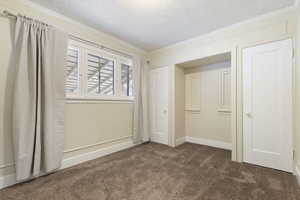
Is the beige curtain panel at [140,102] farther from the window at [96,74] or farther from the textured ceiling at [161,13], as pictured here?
the textured ceiling at [161,13]

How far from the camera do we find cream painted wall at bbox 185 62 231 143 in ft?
10.4

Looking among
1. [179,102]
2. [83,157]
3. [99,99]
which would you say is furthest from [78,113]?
[179,102]

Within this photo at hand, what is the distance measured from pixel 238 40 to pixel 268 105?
1201mm

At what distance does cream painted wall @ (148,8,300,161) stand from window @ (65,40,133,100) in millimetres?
1354

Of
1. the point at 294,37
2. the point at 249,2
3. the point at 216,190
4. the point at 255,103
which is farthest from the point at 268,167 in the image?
the point at 249,2

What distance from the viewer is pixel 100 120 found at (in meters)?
2.73

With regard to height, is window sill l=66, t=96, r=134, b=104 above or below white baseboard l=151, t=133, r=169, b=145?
above

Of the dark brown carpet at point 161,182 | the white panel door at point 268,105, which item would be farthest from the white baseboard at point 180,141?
the white panel door at point 268,105

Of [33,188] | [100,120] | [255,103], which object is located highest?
[255,103]

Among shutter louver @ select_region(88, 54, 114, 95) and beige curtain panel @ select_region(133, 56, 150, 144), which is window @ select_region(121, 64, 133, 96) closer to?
beige curtain panel @ select_region(133, 56, 150, 144)

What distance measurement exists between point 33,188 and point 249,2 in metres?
3.68

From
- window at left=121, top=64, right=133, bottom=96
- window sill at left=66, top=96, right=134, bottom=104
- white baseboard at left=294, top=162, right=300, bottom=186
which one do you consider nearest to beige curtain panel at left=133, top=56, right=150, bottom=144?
window at left=121, top=64, right=133, bottom=96

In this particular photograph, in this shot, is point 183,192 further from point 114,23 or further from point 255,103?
point 114,23

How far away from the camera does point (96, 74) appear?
9.00 ft
